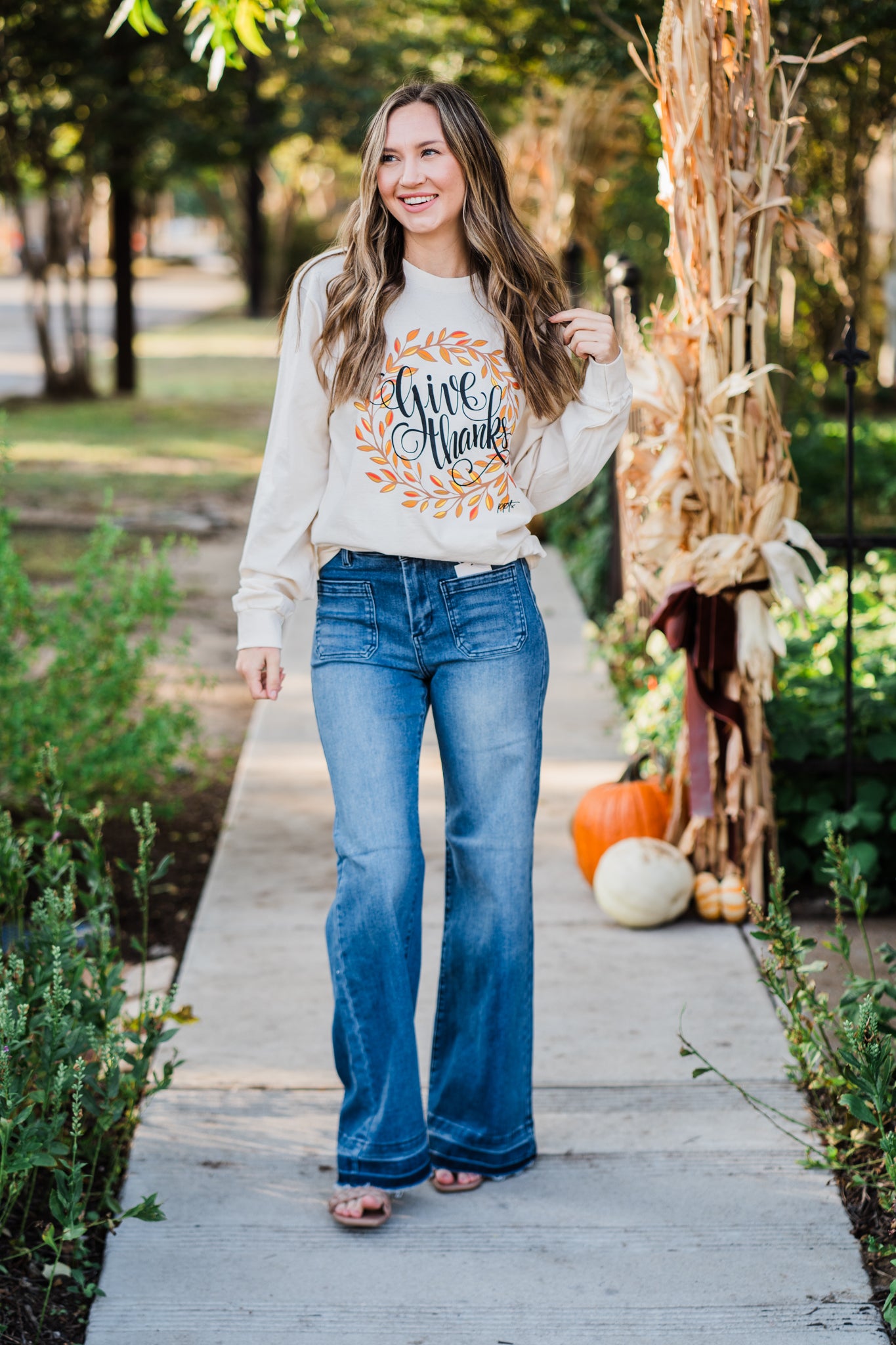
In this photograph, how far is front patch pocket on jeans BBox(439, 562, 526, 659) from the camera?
8.21 ft

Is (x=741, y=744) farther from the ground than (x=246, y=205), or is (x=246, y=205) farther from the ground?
(x=246, y=205)

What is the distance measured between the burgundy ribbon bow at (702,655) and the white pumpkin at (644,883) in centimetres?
15

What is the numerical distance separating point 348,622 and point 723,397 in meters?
1.41

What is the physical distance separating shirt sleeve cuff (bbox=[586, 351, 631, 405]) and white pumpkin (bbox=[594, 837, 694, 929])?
153 centimetres

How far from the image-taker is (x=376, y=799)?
247cm

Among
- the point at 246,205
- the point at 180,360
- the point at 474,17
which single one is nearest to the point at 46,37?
the point at 474,17

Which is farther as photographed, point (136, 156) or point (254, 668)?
point (136, 156)

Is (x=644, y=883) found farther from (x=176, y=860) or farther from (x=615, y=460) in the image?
→ (x=615, y=460)

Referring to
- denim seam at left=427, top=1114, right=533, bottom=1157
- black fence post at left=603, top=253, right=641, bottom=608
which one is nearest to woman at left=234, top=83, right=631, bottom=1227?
denim seam at left=427, top=1114, right=533, bottom=1157

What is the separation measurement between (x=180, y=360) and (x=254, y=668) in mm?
20147

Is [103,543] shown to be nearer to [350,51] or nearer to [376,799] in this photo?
[376,799]

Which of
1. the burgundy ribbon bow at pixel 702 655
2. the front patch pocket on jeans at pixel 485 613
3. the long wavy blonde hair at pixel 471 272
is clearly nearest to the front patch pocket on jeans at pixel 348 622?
the front patch pocket on jeans at pixel 485 613

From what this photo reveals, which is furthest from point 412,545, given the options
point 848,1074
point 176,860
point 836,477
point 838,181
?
point 838,181

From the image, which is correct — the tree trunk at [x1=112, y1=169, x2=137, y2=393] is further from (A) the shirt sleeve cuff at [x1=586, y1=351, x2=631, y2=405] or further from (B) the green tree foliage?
(A) the shirt sleeve cuff at [x1=586, y1=351, x2=631, y2=405]
